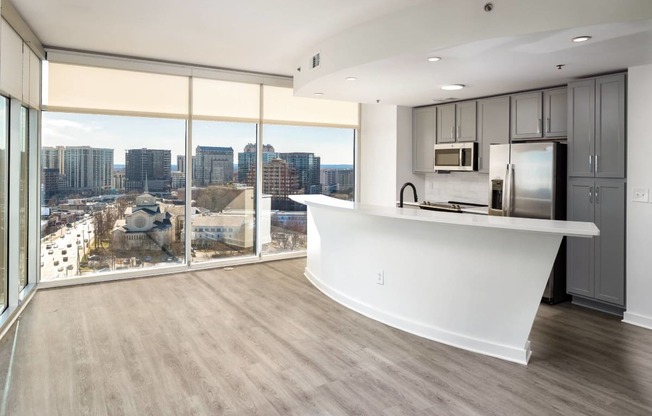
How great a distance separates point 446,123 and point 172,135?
363 centimetres

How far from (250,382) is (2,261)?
Answer: 2796mm

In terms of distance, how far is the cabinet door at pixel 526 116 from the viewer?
5.07 meters

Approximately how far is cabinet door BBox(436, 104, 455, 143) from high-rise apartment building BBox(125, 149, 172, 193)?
11.9 feet

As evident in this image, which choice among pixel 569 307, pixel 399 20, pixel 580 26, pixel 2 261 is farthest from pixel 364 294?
pixel 2 261

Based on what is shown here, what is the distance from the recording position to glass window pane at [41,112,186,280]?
206 inches

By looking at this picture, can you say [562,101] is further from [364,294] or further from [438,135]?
[364,294]

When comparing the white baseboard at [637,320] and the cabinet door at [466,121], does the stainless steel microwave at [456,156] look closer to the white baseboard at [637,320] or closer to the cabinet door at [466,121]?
the cabinet door at [466,121]

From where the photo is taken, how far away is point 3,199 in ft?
13.6

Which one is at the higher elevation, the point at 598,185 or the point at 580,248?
the point at 598,185

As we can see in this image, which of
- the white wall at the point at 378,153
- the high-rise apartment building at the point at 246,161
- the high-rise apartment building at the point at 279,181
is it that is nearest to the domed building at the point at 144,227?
the high-rise apartment building at the point at 246,161

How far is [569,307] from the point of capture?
15.0 ft

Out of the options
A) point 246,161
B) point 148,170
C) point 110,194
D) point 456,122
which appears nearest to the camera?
point 110,194

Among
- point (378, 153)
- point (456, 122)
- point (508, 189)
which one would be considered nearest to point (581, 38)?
point (508, 189)

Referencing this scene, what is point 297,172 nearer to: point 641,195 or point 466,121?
point 466,121
